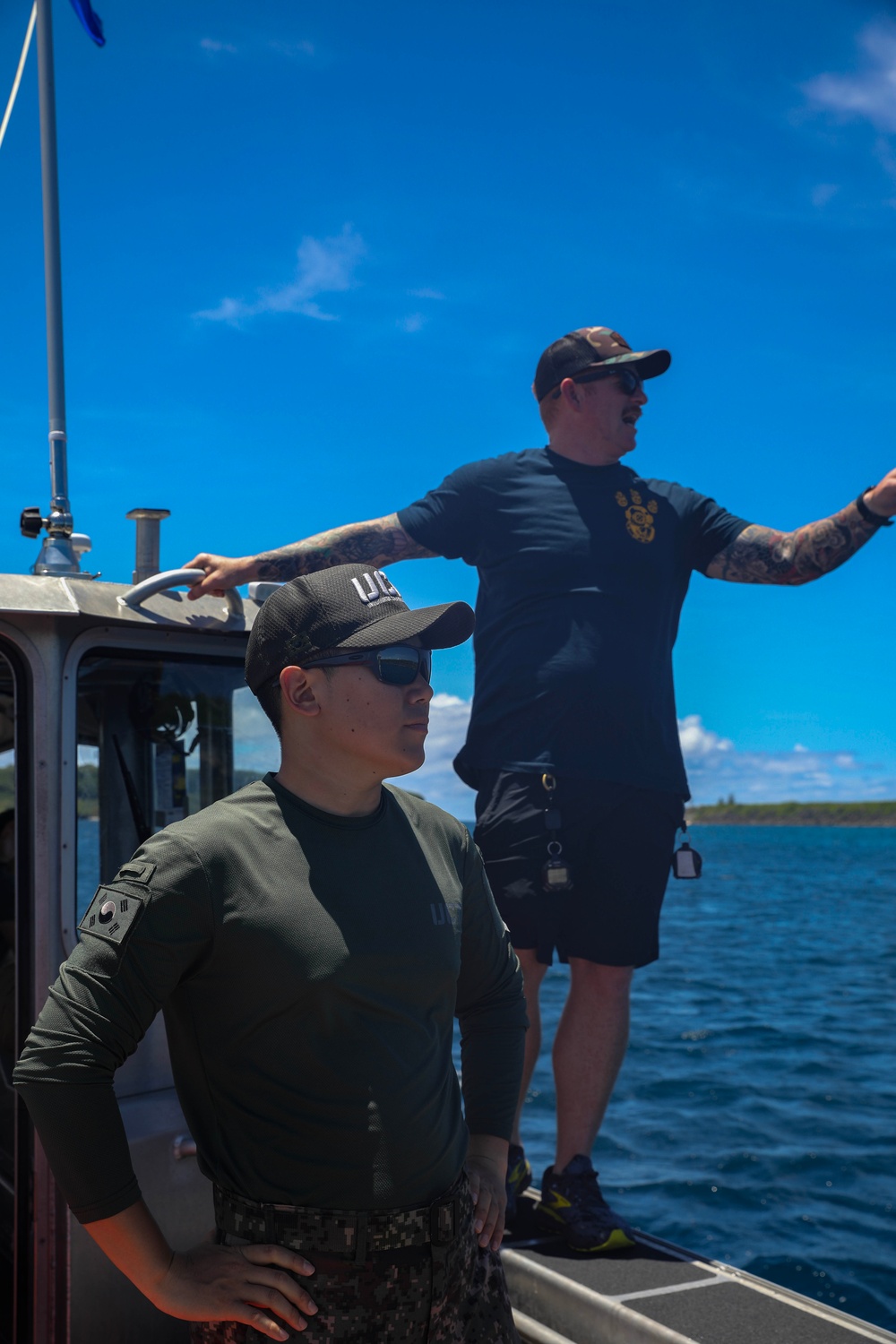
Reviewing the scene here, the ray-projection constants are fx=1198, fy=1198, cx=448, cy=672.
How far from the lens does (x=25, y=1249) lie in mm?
2721

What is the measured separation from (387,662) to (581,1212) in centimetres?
208

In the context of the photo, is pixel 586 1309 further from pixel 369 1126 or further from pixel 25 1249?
pixel 369 1126

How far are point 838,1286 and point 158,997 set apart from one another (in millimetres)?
6785

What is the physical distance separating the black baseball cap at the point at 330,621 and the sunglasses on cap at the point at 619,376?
1862 millimetres

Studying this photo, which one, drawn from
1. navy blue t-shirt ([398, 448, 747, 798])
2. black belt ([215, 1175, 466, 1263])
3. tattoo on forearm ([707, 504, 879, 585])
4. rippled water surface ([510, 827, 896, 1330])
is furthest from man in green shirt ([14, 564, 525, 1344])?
rippled water surface ([510, 827, 896, 1330])

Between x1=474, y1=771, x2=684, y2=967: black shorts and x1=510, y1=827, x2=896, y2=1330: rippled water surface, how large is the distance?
4.38m

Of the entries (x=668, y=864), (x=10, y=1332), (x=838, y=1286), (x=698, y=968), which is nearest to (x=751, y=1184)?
(x=838, y=1286)

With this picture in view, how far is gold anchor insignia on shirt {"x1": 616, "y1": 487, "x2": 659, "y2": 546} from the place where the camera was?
355 cm

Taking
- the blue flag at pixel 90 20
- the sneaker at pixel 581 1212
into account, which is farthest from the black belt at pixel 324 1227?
the blue flag at pixel 90 20

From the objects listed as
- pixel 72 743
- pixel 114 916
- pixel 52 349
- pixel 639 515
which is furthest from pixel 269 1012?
pixel 52 349

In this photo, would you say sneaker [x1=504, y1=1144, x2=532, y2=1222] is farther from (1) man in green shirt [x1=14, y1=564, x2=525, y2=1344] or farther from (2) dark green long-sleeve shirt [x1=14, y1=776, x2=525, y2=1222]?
(2) dark green long-sleeve shirt [x1=14, y1=776, x2=525, y2=1222]

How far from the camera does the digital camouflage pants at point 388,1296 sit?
1.66m

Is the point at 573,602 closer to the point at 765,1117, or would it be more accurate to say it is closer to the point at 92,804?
the point at 92,804

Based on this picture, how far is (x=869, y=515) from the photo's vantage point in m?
3.30
